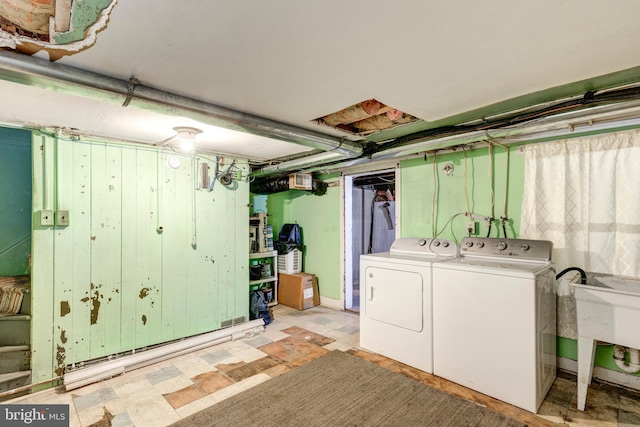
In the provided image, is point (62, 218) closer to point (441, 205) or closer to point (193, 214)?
point (193, 214)

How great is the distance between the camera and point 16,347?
261cm

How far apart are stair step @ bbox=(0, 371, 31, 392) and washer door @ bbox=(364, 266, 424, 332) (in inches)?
122

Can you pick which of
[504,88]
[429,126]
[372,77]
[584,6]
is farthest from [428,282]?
[584,6]

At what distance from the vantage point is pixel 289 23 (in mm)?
1273

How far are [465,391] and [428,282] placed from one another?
2.92 ft

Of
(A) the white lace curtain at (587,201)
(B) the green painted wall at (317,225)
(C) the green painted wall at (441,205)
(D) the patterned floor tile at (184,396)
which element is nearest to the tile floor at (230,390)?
(D) the patterned floor tile at (184,396)

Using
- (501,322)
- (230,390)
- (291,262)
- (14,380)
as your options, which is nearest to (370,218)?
(291,262)

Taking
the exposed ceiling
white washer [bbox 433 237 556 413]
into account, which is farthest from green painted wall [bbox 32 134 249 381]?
white washer [bbox 433 237 556 413]

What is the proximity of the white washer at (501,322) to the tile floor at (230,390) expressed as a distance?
0.39 feet

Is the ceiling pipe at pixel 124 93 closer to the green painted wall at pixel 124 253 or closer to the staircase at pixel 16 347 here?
the green painted wall at pixel 124 253

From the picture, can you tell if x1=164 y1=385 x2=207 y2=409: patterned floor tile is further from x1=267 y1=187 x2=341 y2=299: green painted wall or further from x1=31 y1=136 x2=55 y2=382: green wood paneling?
x1=267 y1=187 x2=341 y2=299: green painted wall

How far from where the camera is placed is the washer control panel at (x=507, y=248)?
2543mm

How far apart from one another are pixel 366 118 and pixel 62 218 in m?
2.82

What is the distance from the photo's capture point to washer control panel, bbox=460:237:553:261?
2.54 meters
